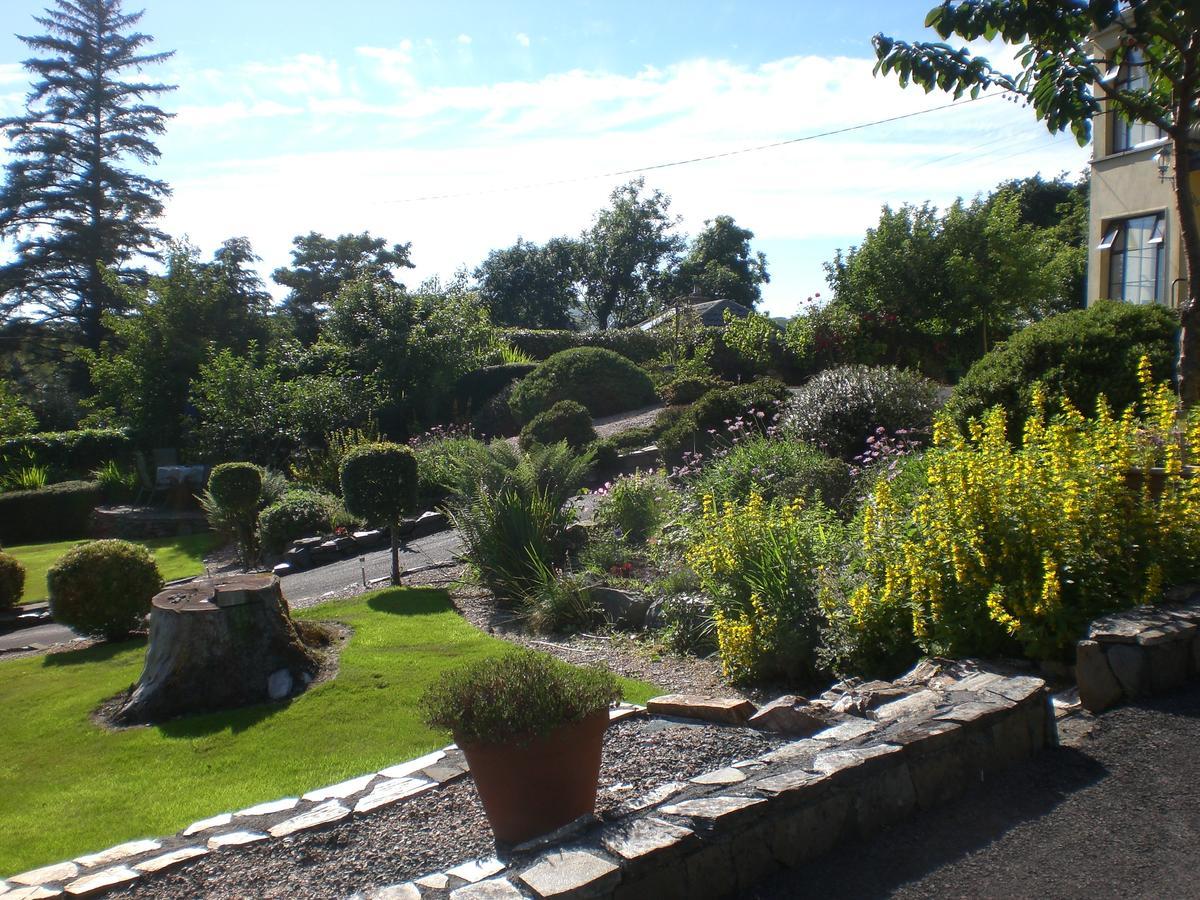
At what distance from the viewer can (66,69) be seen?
35469 millimetres

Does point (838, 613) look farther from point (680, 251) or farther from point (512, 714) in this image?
point (680, 251)

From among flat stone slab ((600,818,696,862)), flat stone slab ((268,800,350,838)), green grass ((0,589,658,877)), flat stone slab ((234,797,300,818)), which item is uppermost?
flat stone slab ((600,818,696,862))

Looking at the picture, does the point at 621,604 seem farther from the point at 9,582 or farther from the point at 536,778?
the point at 9,582

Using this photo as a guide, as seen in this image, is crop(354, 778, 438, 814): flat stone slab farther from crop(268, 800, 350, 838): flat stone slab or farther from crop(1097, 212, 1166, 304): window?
crop(1097, 212, 1166, 304): window

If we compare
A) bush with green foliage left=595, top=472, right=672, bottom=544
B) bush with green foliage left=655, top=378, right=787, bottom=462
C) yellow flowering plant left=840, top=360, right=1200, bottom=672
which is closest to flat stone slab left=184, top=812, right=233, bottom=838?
yellow flowering plant left=840, top=360, right=1200, bottom=672

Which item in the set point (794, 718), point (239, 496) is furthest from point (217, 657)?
point (239, 496)

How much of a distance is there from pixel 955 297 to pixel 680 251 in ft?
88.4

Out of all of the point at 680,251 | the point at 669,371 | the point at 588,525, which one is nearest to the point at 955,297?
the point at 669,371

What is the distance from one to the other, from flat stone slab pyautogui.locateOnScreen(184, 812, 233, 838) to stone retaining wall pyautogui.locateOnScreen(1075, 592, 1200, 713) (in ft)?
13.7

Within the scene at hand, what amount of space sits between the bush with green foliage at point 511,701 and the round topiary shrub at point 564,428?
11659 millimetres

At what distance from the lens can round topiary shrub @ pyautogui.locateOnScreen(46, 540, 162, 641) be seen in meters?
9.17

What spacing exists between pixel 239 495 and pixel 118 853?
9.73 meters

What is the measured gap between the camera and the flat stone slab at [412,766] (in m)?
5.04

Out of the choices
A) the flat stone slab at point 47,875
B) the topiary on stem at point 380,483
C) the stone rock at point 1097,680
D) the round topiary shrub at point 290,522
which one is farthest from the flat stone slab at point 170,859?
the round topiary shrub at point 290,522
